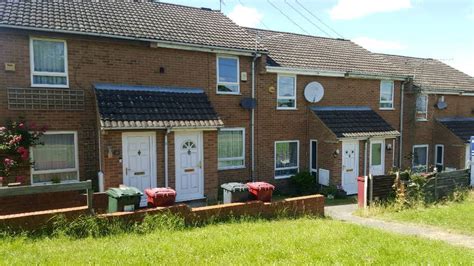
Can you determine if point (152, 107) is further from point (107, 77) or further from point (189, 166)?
point (189, 166)

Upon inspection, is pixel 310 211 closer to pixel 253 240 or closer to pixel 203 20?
pixel 253 240

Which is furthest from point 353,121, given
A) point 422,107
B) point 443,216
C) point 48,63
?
point 48,63

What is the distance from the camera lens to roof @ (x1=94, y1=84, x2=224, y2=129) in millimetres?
10672

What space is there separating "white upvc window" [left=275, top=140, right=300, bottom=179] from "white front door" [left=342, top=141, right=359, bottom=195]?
1998mm

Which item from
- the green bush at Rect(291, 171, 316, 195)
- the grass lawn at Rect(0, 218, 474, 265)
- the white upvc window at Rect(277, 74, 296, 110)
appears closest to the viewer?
the grass lawn at Rect(0, 218, 474, 265)

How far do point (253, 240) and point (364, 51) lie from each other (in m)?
15.9

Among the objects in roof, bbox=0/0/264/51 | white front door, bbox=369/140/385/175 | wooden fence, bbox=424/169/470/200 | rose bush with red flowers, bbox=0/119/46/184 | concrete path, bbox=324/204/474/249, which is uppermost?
roof, bbox=0/0/264/51

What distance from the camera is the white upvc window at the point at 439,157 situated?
19328mm

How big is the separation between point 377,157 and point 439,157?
6.02 meters

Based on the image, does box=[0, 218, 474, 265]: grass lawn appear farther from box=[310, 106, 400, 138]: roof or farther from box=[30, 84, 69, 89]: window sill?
box=[310, 106, 400, 138]: roof

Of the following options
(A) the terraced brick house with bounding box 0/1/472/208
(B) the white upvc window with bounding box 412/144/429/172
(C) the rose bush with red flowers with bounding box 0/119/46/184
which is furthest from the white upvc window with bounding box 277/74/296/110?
(C) the rose bush with red flowers with bounding box 0/119/46/184

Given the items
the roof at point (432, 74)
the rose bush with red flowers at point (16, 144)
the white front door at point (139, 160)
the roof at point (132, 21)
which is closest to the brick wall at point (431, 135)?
the roof at point (432, 74)

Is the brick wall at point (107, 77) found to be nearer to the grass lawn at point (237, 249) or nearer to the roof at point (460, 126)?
the grass lawn at point (237, 249)

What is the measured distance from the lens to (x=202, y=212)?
340 inches
